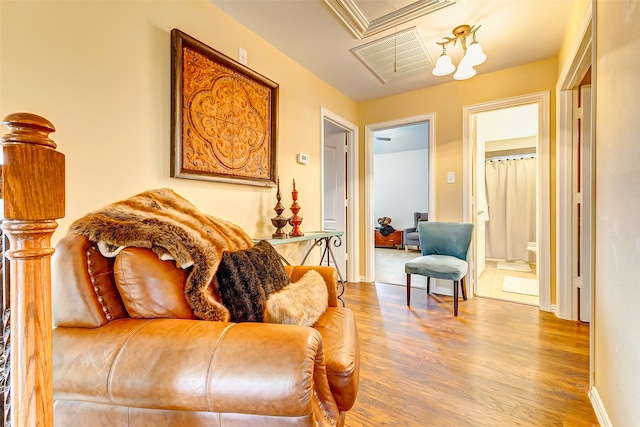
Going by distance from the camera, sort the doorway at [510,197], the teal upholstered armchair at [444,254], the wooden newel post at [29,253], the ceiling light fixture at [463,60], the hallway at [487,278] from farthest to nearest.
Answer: the doorway at [510,197] → the hallway at [487,278] → the teal upholstered armchair at [444,254] → the ceiling light fixture at [463,60] → the wooden newel post at [29,253]

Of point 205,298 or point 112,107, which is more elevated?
point 112,107

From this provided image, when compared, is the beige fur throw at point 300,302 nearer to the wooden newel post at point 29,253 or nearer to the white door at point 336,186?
the wooden newel post at point 29,253

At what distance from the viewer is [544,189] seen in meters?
2.49

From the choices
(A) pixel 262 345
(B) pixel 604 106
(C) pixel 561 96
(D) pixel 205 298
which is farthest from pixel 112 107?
(C) pixel 561 96

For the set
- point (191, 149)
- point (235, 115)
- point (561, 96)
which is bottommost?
point (191, 149)

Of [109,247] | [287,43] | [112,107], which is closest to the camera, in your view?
[109,247]

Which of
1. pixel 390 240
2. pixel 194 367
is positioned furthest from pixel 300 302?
pixel 390 240

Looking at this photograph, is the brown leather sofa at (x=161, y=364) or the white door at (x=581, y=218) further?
the white door at (x=581, y=218)

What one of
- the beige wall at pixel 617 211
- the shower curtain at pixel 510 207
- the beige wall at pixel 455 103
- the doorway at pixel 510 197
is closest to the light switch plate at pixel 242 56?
the beige wall at pixel 455 103

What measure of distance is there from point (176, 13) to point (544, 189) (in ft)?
10.8

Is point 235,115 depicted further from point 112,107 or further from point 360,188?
point 360,188

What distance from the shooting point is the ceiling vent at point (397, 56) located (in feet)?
7.21

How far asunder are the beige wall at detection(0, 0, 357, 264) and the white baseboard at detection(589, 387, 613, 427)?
2263 millimetres

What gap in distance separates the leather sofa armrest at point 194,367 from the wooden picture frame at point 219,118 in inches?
43.5
